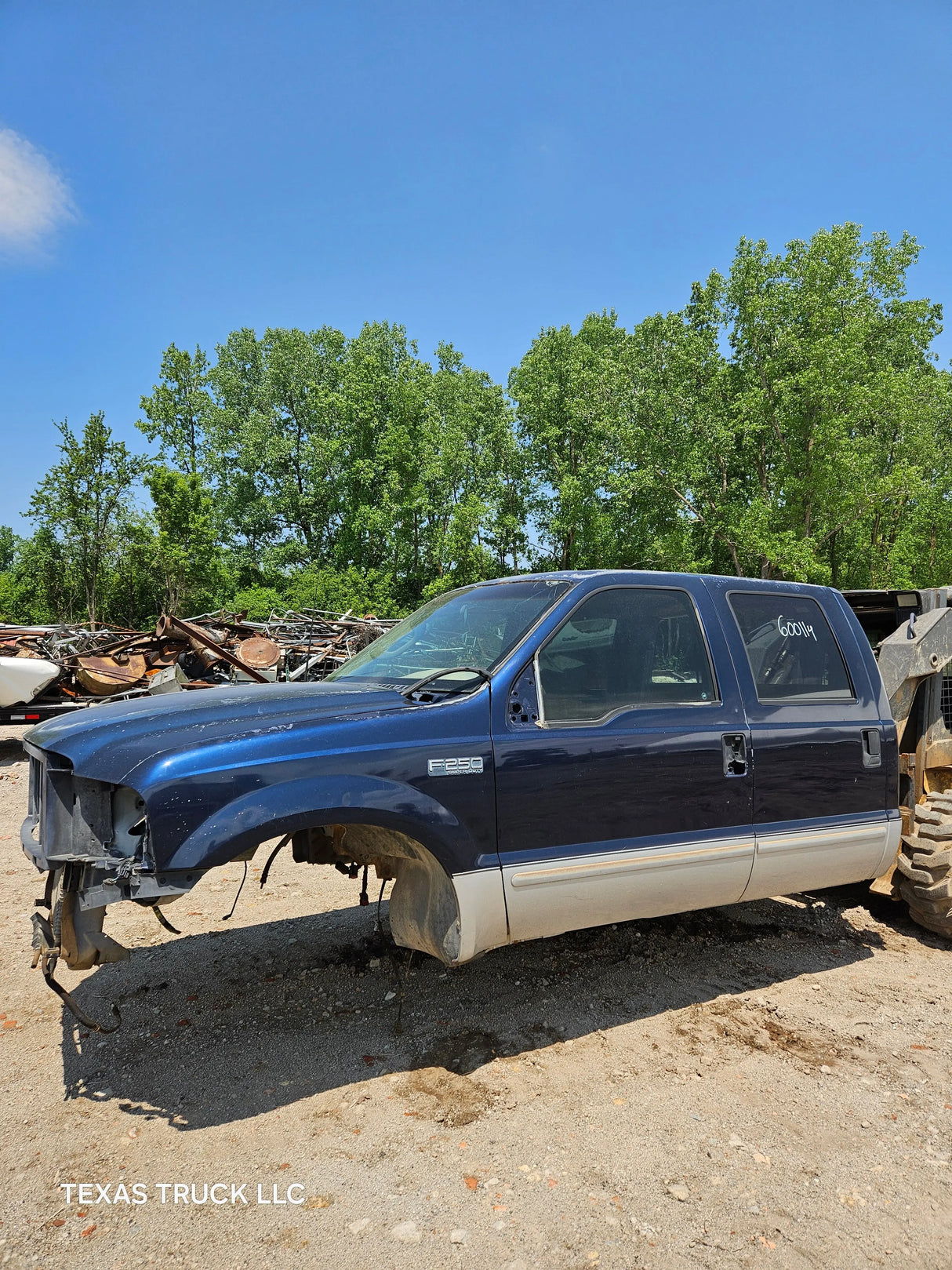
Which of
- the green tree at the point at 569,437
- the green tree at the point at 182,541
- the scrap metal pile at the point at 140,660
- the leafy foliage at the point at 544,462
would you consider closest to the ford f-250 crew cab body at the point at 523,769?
the scrap metal pile at the point at 140,660

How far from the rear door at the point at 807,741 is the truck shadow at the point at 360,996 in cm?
79

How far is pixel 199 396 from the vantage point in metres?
45.4

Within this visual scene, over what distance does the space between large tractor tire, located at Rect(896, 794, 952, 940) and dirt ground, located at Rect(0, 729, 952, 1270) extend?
0.25 meters

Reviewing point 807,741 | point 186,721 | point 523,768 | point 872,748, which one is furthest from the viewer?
point 872,748

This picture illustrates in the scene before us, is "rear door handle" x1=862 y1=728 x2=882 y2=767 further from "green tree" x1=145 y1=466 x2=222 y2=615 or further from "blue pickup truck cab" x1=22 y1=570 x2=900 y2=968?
"green tree" x1=145 y1=466 x2=222 y2=615

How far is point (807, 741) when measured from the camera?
3846 mm

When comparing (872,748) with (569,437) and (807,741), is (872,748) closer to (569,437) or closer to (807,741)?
(807,741)

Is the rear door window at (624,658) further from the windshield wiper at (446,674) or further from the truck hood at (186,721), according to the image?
the truck hood at (186,721)

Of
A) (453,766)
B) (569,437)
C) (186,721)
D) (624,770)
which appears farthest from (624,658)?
(569,437)

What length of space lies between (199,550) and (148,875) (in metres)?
37.7

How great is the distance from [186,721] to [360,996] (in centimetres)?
187

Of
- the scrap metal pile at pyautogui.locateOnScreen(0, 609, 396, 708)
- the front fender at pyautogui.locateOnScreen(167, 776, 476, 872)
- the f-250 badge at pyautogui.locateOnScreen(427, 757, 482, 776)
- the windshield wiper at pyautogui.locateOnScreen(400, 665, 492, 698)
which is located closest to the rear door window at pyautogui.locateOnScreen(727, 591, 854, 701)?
the windshield wiper at pyautogui.locateOnScreen(400, 665, 492, 698)

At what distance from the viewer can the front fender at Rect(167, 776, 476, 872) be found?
264 centimetres

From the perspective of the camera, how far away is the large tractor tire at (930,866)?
4.33 metres
